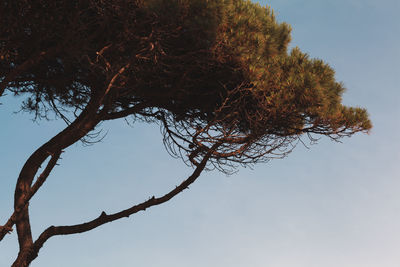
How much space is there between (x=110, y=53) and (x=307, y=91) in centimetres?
351

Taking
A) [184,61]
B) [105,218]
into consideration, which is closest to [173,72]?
[184,61]

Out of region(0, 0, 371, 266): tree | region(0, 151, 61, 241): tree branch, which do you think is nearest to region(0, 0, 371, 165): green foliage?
region(0, 0, 371, 266): tree

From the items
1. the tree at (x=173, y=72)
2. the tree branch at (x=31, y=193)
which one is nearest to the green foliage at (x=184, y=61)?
the tree at (x=173, y=72)

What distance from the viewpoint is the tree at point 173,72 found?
7344 mm

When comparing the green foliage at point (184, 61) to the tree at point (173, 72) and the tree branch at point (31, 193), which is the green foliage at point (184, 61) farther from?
the tree branch at point (31, 193)

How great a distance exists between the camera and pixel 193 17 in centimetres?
722

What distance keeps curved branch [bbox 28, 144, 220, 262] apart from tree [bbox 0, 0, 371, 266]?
0.02 meters

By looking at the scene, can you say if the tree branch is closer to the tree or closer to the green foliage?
the tree

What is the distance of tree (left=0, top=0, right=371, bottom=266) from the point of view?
7344 millimetres

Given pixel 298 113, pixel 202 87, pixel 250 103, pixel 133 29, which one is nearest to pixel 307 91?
pixel 298 113

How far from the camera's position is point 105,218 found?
7.64 metres

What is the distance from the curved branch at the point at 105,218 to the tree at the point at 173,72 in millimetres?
17

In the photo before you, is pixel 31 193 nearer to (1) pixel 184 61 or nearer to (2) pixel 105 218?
(2) pixel 105 218

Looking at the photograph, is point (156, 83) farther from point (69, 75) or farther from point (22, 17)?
point (22, 17)
